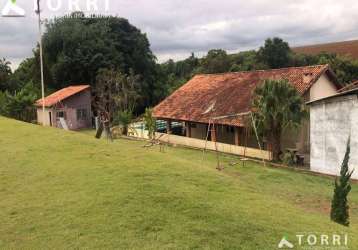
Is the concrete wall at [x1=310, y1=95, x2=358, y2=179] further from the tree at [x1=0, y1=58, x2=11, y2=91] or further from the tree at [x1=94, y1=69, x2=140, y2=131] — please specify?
the tree at [x1=0, y1=58, x2=11, y2=91]

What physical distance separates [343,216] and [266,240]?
12.2ft

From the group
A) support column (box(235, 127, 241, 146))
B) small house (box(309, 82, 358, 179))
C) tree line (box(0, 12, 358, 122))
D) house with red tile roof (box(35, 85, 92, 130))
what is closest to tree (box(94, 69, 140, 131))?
tree line (box(0, 12, 358, 122))

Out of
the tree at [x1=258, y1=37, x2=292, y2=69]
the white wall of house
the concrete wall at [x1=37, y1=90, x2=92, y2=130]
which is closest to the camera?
the white wall of house

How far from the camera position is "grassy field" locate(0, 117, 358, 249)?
22.7 ft

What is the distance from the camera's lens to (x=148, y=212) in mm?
7812

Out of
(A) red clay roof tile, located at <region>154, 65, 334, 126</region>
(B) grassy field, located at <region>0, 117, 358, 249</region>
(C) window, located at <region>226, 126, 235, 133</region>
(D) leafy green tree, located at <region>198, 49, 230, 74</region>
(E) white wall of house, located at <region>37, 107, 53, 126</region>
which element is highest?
(D) leafy green tree, located at <region>198, 49, 230, 74</region>

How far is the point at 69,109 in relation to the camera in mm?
38438

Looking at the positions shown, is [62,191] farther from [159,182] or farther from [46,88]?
[46,88]

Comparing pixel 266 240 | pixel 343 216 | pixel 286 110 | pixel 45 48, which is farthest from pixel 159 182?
pixel 45 48

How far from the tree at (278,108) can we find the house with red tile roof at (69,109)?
20.4 m

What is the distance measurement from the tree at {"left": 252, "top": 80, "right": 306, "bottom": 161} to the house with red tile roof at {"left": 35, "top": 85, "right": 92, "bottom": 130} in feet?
67.0

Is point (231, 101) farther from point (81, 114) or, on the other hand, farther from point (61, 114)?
point (81, 114)

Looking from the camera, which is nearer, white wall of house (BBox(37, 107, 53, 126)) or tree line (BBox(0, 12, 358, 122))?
white wall of house (BBox(37, 107, 53, 126))

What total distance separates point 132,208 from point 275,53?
1877 inches
